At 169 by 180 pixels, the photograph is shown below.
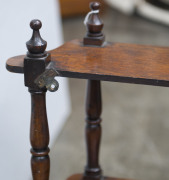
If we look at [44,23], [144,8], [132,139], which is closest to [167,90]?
[132,139]

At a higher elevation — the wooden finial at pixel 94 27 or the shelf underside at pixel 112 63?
the wooden finial at pixel 94 27

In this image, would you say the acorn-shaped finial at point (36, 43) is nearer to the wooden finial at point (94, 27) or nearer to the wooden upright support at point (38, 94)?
the wooden upright support at point (38, 94)

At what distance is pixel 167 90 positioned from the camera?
116 inches

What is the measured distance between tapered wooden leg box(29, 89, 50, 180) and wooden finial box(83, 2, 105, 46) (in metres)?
0.26

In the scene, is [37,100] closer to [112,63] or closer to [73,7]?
[112,63]

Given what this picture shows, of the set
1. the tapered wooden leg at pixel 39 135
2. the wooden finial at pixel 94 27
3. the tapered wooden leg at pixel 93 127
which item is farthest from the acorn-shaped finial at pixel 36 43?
the tapered wooden leg at pixel 93 127

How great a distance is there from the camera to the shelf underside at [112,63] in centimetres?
99

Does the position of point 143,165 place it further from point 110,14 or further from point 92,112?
point 110,14

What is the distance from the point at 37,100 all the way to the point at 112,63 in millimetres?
237

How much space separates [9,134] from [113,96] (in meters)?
1.38

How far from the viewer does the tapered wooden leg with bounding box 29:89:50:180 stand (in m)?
1.07

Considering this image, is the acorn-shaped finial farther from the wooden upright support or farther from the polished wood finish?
the polished wood finish

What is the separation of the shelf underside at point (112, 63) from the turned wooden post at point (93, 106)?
0.04 m

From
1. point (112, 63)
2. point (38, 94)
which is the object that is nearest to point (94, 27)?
point (112, 63)
